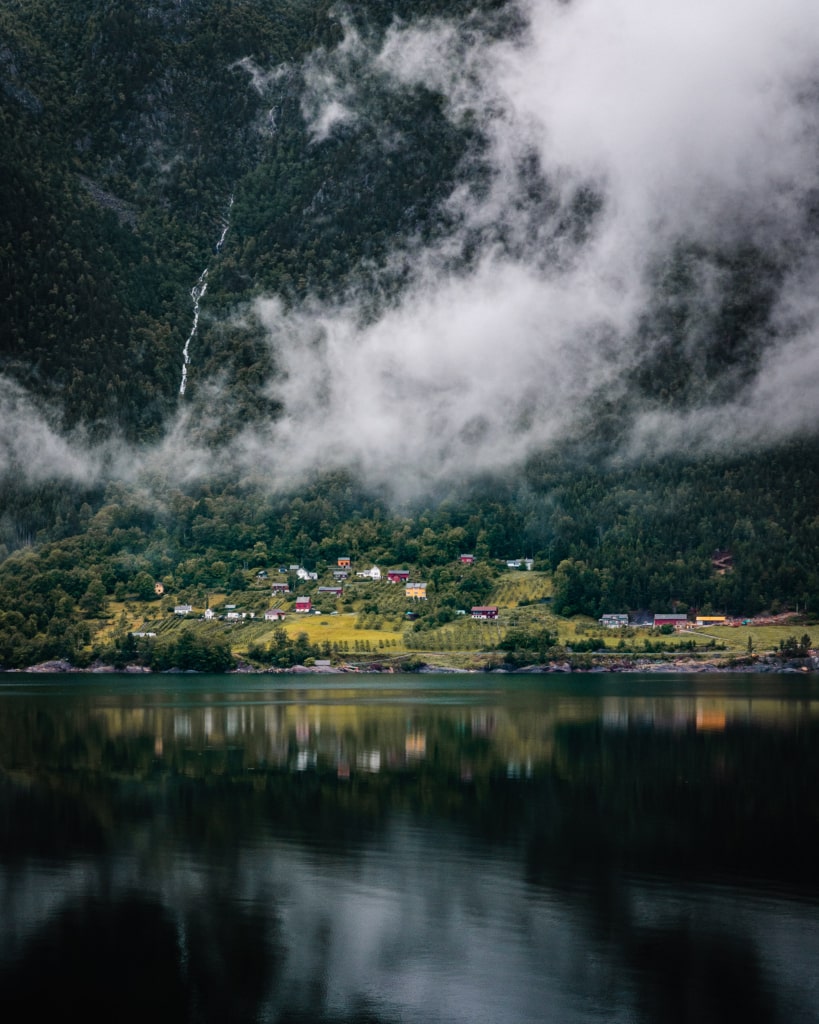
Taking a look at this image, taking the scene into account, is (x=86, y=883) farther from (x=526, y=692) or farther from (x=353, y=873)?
(x=526, y=692)

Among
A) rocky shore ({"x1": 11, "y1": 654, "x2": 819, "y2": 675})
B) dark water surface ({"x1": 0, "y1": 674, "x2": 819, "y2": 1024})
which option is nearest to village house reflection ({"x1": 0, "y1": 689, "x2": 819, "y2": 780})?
dark water surface ({"x1": 0, "y1": 674, "x2": 819, "y2": 1024})

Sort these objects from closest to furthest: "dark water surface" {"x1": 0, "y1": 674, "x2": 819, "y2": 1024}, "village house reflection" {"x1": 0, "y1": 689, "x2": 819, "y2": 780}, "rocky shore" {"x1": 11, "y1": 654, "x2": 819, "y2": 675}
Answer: "dark water surface" {"x1": 0, "y1": 674, "x2": 819, "y2": 1024}, "village house reflection" {"x1": 0, "y1": 689, "x2": 819, "y2": 780}, "rocky shore" {"x1": 11, "y1": 654, "x2": 819, "y2": 675}

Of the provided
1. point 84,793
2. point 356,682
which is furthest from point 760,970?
point 356,682

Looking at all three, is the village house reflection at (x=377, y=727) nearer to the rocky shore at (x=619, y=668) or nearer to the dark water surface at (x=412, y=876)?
the dark water surface at (x=412, y=876)

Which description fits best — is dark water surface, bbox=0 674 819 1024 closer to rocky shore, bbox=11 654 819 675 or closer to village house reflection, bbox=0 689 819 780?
village house reflection, bbox=0 689 819 780

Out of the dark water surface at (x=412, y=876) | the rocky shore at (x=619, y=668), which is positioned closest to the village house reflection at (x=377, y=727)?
the dark water surface at (x=412, y=876)

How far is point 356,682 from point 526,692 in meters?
33.1

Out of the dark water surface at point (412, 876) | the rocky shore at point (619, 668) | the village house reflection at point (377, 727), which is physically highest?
the rocky shore at point (619, 668)

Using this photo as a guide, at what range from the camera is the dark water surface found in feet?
101

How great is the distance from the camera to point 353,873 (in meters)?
42.5

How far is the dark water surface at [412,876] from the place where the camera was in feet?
101

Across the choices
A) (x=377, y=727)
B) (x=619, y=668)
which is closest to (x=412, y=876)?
(x=377, y=727)

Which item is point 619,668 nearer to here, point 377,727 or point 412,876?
point 377,727

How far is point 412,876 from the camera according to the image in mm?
42000
